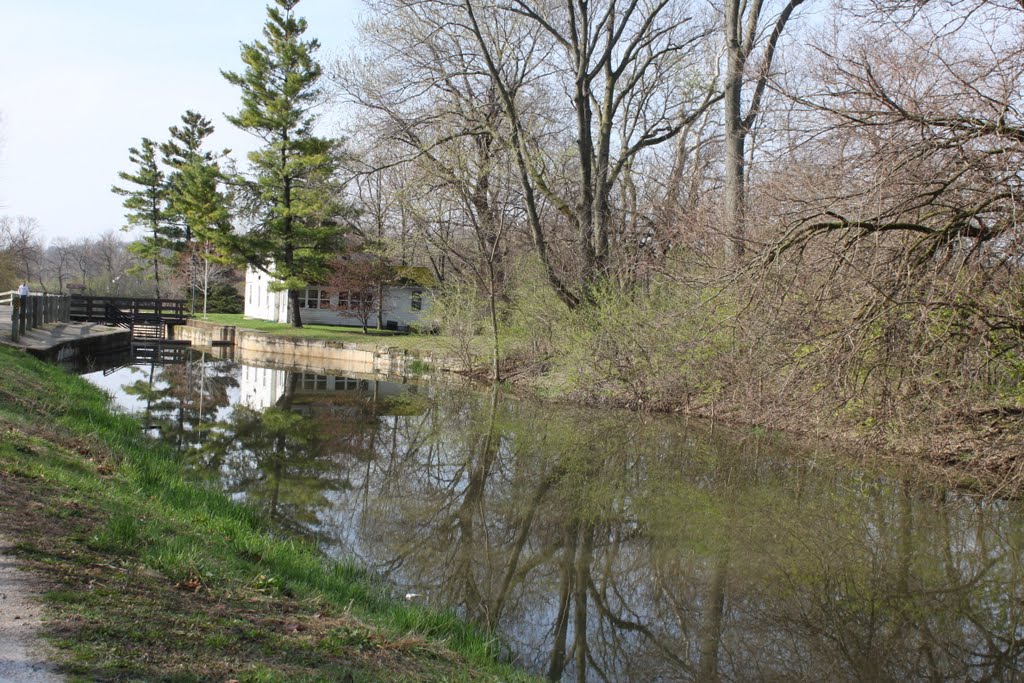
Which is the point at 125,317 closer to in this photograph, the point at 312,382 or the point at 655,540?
the point at 312,382

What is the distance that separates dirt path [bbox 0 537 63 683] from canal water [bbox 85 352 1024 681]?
10.0 ft

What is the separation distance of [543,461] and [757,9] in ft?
40.2

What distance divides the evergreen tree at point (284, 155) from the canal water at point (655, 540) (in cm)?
2231

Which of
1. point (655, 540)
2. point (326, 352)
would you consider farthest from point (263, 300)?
point (655, 540)

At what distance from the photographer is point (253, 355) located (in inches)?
1339

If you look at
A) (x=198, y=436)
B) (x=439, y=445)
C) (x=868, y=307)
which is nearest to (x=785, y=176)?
(x=868, y=307)

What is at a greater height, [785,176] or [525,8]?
[525,8]

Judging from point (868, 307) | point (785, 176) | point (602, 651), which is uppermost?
point (785, 176)

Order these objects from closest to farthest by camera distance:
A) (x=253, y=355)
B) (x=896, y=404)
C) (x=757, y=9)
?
(x=896, y=404)
(x=757, y=9)
(x=253, y=355)

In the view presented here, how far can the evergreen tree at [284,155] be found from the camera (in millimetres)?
36406

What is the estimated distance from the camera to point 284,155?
37000 mm

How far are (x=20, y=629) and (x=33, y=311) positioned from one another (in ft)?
76.6

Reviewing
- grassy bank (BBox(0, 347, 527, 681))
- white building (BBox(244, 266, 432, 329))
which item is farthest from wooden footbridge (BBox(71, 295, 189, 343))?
grassy bank (BBox(0, 347, 527, 681))

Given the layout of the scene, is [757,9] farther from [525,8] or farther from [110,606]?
[110,606]
